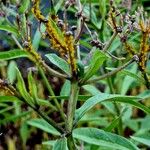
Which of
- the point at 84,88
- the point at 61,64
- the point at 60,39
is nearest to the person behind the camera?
the point at 60,39

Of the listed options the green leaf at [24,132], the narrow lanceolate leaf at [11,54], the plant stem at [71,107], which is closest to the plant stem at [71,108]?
the plant stem at [71,107]

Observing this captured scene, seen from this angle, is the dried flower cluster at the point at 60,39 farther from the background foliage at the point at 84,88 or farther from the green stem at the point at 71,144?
the green stem at the point at 71,144

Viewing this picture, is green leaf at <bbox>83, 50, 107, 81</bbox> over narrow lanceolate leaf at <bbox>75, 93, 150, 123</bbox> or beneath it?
over

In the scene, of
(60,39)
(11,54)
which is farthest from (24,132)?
(60,39)

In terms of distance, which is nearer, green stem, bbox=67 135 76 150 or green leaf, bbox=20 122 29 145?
green stem, bbox=67 135 76 150

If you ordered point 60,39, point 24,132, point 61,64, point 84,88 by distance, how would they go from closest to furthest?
1. point 60,39
2. point 61,64
3. point 84,88
4. point 24,132

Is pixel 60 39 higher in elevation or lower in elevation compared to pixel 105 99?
higher

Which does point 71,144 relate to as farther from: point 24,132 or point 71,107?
point 24,132

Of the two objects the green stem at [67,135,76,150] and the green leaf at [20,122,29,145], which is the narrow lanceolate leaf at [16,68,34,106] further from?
the green leaf at [20,122,29,145]

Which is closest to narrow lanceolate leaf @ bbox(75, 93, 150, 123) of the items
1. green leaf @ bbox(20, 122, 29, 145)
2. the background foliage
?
the background foliage
